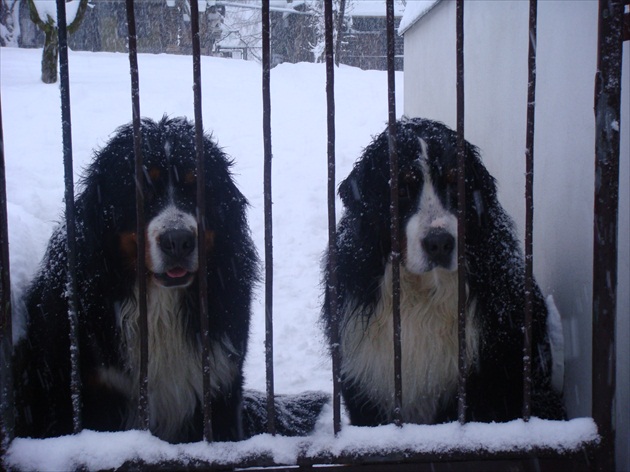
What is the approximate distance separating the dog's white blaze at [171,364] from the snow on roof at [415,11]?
16.5 feet

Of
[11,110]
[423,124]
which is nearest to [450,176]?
[423,124]

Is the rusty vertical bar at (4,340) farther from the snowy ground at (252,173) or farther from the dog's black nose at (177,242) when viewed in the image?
the dog's black nose at (177,242)

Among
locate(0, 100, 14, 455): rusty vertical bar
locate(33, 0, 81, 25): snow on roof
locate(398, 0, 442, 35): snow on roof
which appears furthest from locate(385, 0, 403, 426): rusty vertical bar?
locate(33, 0, 81, 25): snow on roof

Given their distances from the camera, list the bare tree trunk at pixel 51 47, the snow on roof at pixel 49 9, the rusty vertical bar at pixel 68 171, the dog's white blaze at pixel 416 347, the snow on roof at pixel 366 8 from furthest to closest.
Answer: the snow on roof at pixel 366 8 < the bare tree trunk at pixel 51 47 < the snow on roof at pixel 49 9 < the dog's white blaze at pixel 416 347 < the rusty vertical bar at pixel 68 171

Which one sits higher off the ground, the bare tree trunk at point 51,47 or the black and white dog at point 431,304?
the bare tree trunk at point 51,47

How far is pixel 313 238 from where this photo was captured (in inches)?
306

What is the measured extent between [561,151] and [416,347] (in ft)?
3.92

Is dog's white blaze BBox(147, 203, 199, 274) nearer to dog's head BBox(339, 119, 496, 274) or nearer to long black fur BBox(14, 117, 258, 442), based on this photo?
long black fur BBox(14, 117, 258, 442)

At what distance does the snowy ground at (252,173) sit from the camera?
Answer: 6.98ft

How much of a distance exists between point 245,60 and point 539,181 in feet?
56.1

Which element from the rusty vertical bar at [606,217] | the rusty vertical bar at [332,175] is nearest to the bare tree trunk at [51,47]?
the rusty vertical bar at [332,175]

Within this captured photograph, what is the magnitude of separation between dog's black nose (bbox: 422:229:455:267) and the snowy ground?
28.5 inches

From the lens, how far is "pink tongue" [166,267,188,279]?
8.83ft

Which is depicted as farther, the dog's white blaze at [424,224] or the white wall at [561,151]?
the dog's white blaze at [424,224]
